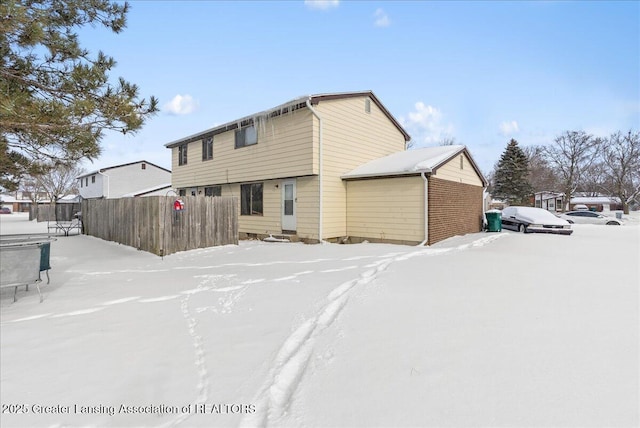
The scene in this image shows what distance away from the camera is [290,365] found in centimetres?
296

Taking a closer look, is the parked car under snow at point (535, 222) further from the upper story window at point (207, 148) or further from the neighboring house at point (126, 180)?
the neighboring house at point (126, 180)

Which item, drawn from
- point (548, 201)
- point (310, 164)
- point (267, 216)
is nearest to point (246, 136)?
point (267, 216)

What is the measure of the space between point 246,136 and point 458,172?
9.08 metres

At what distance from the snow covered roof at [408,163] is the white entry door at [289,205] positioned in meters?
2.05

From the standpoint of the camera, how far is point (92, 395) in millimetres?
2660

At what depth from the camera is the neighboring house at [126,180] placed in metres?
33.3

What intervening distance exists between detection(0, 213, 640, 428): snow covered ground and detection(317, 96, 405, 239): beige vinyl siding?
613 centimetres

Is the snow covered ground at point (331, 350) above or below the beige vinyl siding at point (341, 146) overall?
below

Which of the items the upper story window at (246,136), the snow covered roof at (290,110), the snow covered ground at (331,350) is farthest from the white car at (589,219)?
the upper story window at (246,136)

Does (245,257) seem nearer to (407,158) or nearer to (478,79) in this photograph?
(407,158)

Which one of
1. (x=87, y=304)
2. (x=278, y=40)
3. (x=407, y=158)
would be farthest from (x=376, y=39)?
(x=87, y=304)

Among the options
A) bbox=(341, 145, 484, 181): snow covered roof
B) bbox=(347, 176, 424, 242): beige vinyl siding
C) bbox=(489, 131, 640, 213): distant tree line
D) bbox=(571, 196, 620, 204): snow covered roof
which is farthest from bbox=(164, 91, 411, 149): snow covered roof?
bbox=(571, 196, 620, 204): snow covered roof

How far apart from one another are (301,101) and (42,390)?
10756 millimetres

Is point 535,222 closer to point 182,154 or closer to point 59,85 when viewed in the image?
point 59,85
